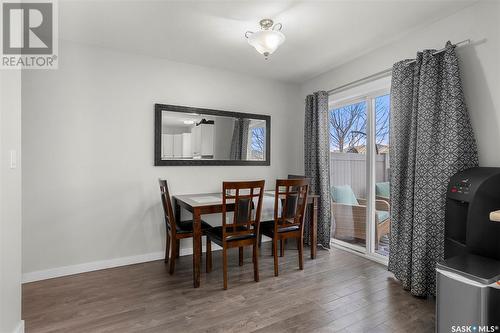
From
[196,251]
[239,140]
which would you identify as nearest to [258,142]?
[239,140]

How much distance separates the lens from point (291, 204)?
302cm

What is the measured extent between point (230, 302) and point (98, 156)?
2126mm

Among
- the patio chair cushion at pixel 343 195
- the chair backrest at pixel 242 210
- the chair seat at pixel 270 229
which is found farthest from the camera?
the patio chair cushion at pixel 343 195

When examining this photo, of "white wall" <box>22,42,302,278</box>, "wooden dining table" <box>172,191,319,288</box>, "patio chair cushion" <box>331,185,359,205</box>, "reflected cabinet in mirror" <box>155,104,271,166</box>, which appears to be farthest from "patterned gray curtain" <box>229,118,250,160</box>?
"patio chair cushion" <box>331,185,359,205</box>

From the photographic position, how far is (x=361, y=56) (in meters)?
3.33

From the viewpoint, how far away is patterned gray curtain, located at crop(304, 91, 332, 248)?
379cm

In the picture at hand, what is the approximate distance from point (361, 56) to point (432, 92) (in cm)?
121

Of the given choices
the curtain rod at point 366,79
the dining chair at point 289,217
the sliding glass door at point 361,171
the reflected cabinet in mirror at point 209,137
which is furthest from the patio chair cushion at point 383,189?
the reflected cabinet in mirror at point 209,137

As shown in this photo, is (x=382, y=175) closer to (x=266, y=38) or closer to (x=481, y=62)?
(x=481, y=62)

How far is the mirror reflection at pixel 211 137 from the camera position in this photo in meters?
3.46

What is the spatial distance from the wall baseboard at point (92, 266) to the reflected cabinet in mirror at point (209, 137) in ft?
Result: 3.74

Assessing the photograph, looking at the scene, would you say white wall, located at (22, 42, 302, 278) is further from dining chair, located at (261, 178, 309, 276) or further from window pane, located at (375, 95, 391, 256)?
window pane, located at (375, 95, 391, 256)

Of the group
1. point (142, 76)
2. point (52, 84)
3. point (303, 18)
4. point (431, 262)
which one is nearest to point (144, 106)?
point (142, 76)

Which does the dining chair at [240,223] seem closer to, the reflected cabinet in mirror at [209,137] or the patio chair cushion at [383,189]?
the reflected cabinet in mirror at [209,137]
